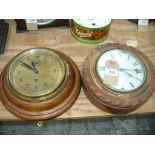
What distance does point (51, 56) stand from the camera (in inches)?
45.1

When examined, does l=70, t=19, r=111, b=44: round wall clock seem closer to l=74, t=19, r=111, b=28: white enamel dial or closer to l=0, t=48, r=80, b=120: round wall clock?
l=74, t=19, r=111, b=28: white enamel dial

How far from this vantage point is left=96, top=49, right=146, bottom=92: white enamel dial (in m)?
1.07

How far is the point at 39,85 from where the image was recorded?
3.47 ft

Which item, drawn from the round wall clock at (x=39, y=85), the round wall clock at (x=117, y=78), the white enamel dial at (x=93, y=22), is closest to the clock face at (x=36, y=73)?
the round wall clock at (x=39, y=85)

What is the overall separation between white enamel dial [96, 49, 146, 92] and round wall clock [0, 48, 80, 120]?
0.43ft

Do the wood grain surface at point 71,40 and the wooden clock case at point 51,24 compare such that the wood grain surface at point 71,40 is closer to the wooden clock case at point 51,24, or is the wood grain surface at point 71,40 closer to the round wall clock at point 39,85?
the wooden clock case at point 51,24

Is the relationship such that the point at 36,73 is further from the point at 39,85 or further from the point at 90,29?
the point at 90,29

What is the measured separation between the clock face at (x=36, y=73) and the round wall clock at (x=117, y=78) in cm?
13

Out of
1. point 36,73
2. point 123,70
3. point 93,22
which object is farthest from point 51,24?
point 123,70

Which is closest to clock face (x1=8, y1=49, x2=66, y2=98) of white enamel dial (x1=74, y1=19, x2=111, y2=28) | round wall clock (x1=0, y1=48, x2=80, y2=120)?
round wall clock (x1=0, y1=48, x2=80, y2=120)

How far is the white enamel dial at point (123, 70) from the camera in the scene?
3.52 ft

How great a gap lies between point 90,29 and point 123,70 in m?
0.27

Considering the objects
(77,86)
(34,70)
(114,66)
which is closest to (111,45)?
(114,66)

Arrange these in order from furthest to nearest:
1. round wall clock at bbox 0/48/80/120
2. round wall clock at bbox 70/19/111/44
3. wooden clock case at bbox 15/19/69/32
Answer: wooden clock case at bbox 15/19/69/32 → round wall clock at bbox 70/19/111/44 → round wall clock at bbox 0/48/80/120
